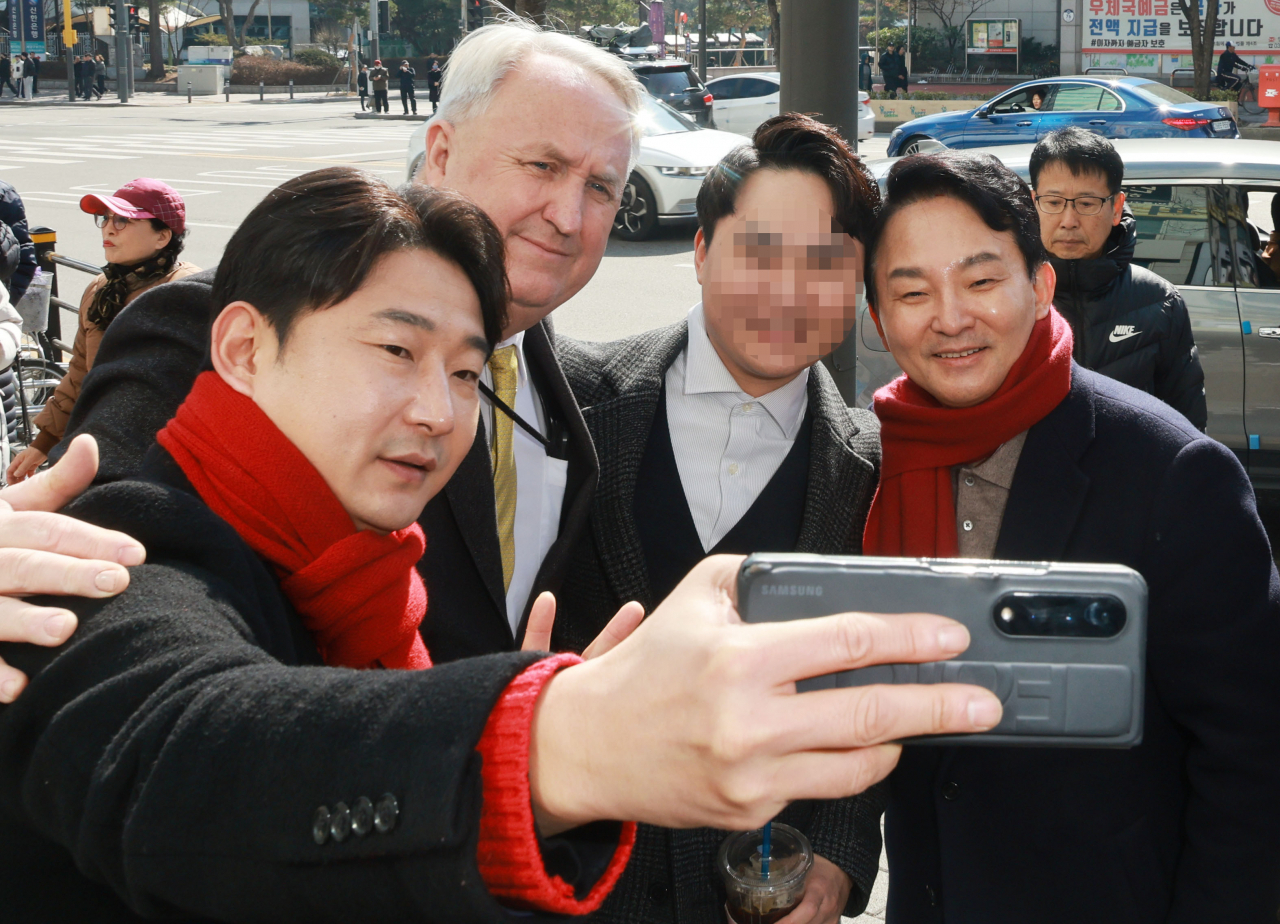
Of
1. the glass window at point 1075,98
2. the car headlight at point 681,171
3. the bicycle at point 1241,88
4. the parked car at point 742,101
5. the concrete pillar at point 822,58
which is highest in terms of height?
the bicycle at point 1241,88

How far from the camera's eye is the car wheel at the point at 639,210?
13297 mm

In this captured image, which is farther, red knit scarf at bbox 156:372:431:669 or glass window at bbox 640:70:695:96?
glass window at bbox 640:70:695:96

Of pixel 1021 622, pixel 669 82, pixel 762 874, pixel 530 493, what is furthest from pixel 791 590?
pixel 669 82

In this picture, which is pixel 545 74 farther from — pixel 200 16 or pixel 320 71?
pixel 200 16

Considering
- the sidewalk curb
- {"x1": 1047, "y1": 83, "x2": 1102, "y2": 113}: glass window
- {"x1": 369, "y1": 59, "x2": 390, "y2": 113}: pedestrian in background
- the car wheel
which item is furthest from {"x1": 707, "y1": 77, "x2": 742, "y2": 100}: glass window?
{"x1": 369, "y1": 59, "x2": 390, "y2": 113}: pedestrian in background

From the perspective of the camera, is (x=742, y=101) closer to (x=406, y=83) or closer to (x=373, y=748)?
(x=406, y=83)

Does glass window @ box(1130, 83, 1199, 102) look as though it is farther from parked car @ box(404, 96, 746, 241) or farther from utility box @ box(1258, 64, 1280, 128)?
parked car @ box(404, 96, 746, 241)

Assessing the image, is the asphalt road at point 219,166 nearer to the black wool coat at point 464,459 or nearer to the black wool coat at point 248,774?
the black wool coat at point 464,459

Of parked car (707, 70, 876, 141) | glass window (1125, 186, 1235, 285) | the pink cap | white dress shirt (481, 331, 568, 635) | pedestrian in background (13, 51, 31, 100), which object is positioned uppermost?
pedestrian in background (13, 51, 31, 100)

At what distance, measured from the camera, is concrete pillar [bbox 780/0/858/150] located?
3283mm

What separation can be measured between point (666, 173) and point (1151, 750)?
11.7 m

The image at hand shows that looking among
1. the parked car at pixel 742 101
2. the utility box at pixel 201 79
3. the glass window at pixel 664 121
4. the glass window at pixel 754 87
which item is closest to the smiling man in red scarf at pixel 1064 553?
the glass window at pixel 664 121

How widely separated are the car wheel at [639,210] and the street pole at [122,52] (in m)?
31.4

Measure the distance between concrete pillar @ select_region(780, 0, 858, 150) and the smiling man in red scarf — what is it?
1.43 meters
